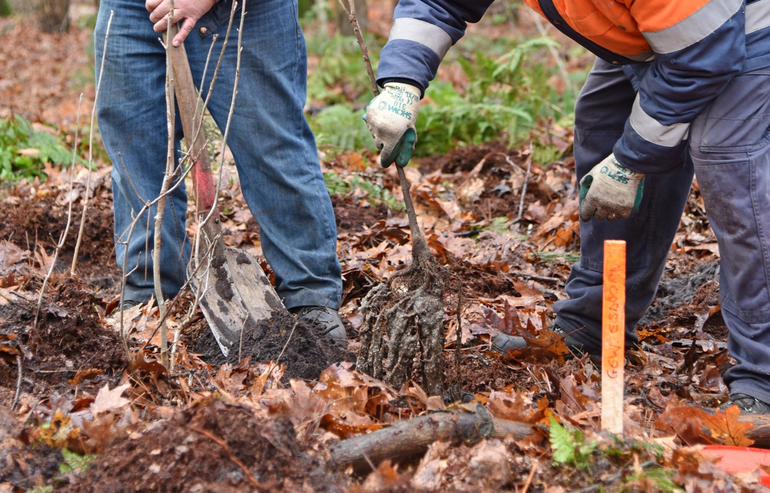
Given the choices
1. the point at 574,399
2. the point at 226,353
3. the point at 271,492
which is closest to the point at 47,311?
the point at 226,353

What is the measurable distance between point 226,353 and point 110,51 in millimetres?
1428

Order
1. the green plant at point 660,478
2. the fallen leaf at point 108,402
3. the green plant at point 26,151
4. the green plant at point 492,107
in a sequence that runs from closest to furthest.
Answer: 1. the green plant at point 660,478
2. the fallen leaf at point 108,402
3. the green plant at point 26,151
4. the green plant at point 492,107

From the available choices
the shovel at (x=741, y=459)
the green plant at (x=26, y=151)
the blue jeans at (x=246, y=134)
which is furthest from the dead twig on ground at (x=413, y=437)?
the green plant at (x=26, y=151)

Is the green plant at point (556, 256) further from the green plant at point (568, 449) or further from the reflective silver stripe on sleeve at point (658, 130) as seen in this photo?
the green plant at point (568, 449)

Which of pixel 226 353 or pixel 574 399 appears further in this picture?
pixel 226 353

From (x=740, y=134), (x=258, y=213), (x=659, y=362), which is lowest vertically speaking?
(x=659, y=362)

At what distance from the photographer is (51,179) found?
5398 millimetres

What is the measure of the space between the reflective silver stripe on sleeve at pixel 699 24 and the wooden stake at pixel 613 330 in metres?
0.82

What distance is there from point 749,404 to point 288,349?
1.69 meters

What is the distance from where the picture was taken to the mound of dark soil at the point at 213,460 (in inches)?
62.3

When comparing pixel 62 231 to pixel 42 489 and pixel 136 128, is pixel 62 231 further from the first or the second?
pixel 42 489

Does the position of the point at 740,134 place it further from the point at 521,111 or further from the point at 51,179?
the point at 51,179

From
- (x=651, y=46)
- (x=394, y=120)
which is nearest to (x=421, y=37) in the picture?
(x=394, y=120)

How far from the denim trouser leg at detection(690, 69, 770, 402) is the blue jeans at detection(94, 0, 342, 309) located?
5.60 feet
